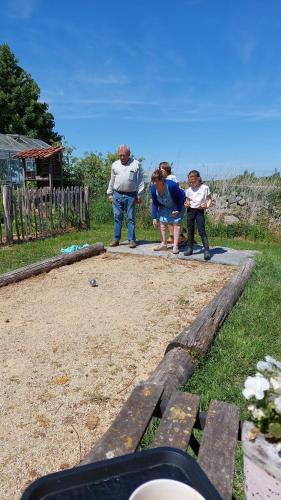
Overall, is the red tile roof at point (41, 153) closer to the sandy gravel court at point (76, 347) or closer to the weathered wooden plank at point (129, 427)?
the sandy gravel court at point (76, 347)

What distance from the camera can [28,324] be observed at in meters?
4.21

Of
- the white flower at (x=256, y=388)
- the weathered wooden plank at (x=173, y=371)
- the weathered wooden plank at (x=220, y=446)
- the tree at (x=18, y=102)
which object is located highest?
the tree at (x=18, y=102)

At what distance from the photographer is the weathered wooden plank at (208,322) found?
127 inches

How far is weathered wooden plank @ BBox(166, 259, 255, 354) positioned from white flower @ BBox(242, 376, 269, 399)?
195cm

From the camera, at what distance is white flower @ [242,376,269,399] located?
125 centimetres

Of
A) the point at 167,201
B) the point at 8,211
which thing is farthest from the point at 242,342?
the point at 8,211

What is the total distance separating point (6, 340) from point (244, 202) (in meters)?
10.1

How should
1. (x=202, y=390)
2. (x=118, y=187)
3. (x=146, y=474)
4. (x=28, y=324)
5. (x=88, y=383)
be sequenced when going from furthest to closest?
(x=118, y=187) → (x=28, y=324) → (x=88, y=383) → (x=202, y=390) → (x=146, y=474)

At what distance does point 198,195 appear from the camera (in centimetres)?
683

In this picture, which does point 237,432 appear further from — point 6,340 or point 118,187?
point 118,187

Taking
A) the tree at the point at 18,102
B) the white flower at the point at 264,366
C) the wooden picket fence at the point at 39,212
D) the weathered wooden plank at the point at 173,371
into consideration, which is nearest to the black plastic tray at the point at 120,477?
the white flower at the point at 264,366

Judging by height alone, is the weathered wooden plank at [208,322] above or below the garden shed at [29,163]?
below

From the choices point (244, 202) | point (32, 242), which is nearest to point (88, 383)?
point (32, 242)

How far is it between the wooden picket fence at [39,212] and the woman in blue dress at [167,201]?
3086 millimetres
